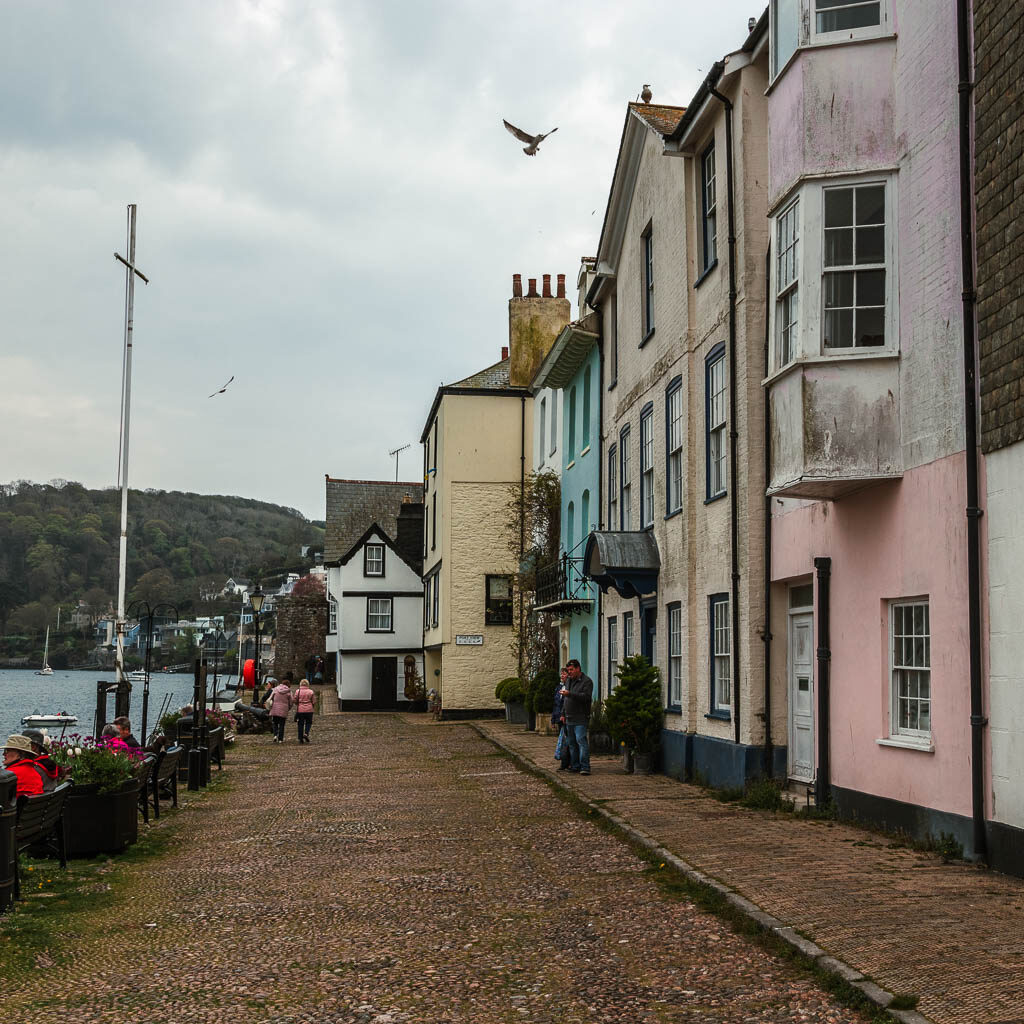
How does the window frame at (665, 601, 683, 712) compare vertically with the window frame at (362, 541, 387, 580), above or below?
below

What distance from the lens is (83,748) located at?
12812mm

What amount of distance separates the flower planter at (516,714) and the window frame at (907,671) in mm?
23739

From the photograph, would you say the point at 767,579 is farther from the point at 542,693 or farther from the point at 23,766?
the point at 542,693

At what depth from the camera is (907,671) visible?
12062 mm

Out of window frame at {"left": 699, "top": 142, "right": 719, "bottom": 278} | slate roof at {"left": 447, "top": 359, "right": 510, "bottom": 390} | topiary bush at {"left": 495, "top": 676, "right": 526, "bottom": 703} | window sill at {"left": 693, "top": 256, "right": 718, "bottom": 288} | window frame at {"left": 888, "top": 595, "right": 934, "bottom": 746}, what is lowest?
topiary bush at {"left": 495, "top": 676, "right": 526, "bottom": 703}

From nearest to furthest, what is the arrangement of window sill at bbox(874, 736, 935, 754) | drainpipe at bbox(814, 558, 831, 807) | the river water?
window sill at bbox(874, 736, 935, 754)
drainpipe at bbox(814, 558, 831, 807)
the river water

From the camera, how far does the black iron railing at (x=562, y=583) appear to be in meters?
27.3

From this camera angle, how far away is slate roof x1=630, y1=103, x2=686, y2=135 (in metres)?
20.2

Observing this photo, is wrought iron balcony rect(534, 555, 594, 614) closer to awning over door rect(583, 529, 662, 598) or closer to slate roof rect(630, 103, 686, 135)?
awning over door rect(583, 529, 662, 598)

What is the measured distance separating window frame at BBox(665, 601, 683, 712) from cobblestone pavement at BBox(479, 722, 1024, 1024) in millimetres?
4369

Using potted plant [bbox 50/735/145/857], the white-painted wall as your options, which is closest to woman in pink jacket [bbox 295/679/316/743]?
potted plant [bbox 50/735/145/857]

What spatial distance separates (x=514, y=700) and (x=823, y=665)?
22876mm

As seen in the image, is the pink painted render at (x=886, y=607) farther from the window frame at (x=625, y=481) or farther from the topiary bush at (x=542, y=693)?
the topiary bush at (x=542, y=693)

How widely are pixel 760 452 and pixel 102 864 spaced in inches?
343
